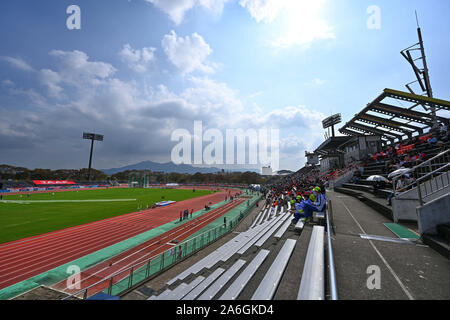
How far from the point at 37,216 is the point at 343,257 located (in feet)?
108

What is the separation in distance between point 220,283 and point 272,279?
1.21m

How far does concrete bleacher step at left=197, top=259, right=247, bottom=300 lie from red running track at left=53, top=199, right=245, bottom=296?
2728mm

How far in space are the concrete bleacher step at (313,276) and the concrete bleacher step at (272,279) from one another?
45cm

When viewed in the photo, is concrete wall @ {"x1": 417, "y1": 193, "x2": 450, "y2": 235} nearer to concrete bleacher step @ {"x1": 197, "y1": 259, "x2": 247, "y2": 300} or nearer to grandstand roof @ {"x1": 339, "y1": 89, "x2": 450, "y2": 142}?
concrete bleacher step @ {"x1": 197, "y1": 259, "x2": 247, "y2": 300}

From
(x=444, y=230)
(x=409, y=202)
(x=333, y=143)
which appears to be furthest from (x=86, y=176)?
(x=444, y=230)

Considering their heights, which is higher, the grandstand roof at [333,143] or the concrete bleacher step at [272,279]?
the grandstand roof at [333,143]

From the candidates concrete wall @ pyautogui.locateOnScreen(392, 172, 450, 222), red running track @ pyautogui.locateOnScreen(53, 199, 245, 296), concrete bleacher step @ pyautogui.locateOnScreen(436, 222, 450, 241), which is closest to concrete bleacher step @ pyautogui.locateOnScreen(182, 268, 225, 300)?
red running track @ pyautogui.locateOnScreen(53, 199, 245, 296)

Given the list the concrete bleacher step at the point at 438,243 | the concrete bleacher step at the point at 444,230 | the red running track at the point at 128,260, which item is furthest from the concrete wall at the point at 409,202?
the red running track at the point at 128,260

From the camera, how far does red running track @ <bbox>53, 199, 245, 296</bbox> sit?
7980 mm

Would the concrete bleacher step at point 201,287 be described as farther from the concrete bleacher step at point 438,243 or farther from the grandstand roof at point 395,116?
the grandstand roof at point 395,116

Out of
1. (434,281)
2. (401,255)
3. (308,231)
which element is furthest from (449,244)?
(308,231)

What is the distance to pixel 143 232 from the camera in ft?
54.7

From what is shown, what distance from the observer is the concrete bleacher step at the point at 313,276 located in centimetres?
250
